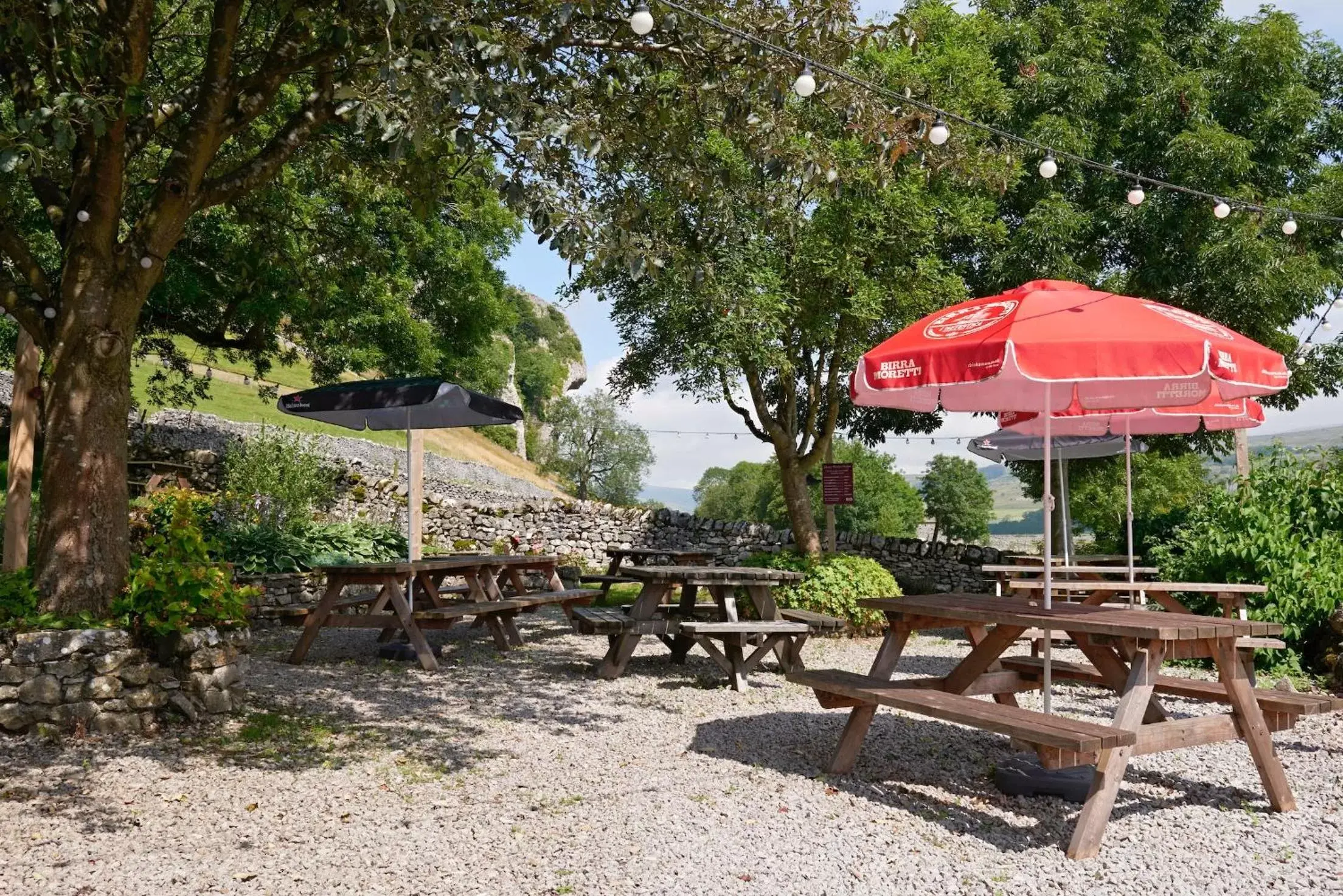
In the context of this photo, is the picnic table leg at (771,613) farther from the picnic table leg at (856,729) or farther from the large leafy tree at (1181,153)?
the large leafy tree at (1181,153)

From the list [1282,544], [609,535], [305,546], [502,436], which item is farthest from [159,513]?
[502,436]

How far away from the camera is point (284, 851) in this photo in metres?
3.55

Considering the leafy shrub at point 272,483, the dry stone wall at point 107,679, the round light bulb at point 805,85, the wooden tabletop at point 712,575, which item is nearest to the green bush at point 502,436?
the leafy shrub at point 272,483

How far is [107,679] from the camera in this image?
17.1 feet

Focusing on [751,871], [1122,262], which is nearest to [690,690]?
[751,871]

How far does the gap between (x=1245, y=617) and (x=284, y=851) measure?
6914mm

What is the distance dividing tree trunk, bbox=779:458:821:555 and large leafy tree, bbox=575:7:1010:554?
2 centimetres

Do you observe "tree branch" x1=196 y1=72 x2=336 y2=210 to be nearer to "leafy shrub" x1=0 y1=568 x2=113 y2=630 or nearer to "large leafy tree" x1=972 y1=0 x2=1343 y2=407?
"leafy shrub" x1=0 y1=568 x2=113 y2=630

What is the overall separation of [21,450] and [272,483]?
594 cm

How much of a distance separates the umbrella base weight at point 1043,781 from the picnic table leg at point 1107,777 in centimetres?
39

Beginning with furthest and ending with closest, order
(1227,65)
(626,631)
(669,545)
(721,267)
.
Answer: (669,545) < (1227,65) < (721,267) < (626,631)

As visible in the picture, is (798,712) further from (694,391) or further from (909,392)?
(694,391)

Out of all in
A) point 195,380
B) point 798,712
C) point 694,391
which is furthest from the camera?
point 195,380

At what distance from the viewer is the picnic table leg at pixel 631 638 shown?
7.12 meters
